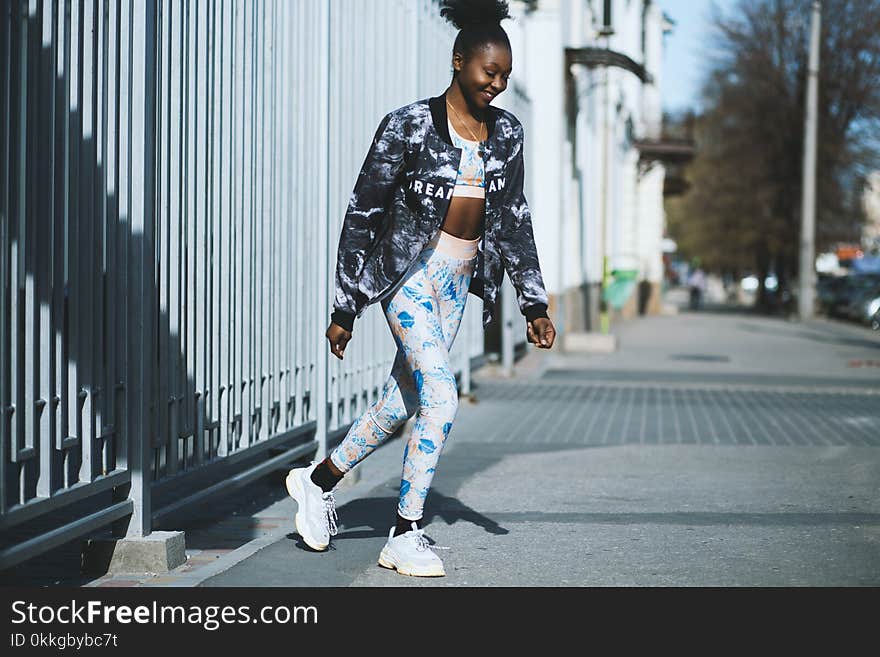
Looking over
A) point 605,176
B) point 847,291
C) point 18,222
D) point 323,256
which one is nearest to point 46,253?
point 18,222

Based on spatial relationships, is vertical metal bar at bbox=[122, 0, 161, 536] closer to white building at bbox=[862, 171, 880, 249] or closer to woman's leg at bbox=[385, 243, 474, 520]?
woman's leg at bbox=[385, 243, 474, 520]

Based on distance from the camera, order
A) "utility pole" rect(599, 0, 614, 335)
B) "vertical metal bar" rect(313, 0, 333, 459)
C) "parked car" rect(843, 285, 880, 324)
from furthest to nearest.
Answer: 1. "parked car" rect(843, 285, 880, 324)
2. "utility pole" rect(599, 0, 614, 335)
3. "vertical metal bar" rect(313, 0, 333, 459)

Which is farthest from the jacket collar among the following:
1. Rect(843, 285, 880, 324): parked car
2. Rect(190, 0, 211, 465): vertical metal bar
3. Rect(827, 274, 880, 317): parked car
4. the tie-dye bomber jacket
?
Rect(827, 274, 880, 317): parked car

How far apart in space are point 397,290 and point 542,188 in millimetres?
17698

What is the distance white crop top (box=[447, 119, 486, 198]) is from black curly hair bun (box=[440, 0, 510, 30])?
37 centimetres

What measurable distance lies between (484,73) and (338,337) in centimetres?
102

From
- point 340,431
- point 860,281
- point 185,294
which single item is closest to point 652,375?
point 340,431

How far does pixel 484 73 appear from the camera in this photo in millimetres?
5051

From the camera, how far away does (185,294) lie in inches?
222

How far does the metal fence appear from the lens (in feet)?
14.3

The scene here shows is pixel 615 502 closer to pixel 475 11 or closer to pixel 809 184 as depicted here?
pixel 475 11

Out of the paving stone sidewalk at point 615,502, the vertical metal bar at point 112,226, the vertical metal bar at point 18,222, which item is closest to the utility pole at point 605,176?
the paving stone sidewalk at point 615,502

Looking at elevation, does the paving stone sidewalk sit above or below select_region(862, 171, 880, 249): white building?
below
